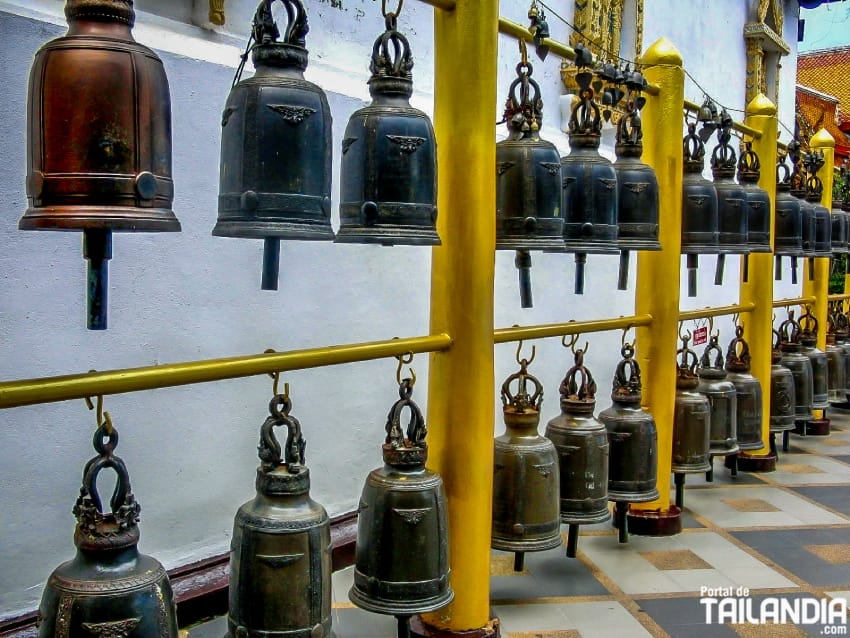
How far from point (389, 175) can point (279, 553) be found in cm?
102

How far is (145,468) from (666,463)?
95.5 inches

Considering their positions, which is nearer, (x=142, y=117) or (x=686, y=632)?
(x=142, y=117)

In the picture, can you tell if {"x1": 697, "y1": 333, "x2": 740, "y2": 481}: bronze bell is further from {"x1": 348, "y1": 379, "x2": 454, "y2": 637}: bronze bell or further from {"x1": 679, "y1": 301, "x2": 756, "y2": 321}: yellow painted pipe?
{"x1": 348, "y1": 379, "x2": 454, "y2": 637}: bronze bell

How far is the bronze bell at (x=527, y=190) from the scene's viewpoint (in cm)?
271

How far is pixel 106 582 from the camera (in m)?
1.70

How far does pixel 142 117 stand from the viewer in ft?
5.39

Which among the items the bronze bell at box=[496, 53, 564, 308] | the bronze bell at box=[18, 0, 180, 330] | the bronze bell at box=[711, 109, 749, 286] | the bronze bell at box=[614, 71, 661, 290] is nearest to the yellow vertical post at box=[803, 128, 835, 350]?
the bronze bell at box=[711, 109, 749, 286]

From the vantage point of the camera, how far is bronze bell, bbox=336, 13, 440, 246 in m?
2.22

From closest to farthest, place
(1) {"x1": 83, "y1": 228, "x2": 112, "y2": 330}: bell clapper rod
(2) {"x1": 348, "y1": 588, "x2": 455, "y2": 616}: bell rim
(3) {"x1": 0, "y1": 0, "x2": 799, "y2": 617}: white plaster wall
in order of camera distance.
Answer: (1) {"x1": 83, "y1": 228, "x2": 112, "y2": 330}: bell clapper rod, (2) {"x1": 348, "y1": 588, "x2": 455, "y2": 616}: bell rim, (3) {"x1": 0, "y1": 0, "x2": 799, "y2": 617}: white plaster wall

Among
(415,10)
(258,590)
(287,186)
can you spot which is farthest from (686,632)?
(415,10)

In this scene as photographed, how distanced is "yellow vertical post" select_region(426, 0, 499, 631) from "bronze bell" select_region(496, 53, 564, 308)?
52 mm

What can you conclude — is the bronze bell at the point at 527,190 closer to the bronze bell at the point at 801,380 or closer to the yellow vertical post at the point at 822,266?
the bronze bell at the point at 801,380

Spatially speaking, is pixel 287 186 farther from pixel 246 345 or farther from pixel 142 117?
pixel 246 345

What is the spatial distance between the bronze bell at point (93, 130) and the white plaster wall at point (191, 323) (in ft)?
3.64
